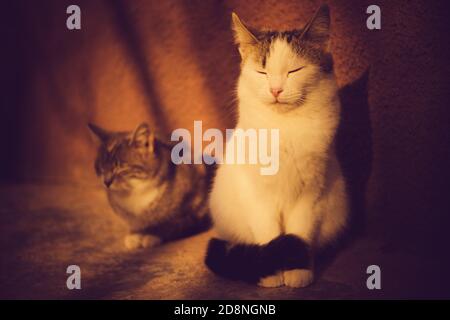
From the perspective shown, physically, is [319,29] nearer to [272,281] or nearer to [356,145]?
[356,145]

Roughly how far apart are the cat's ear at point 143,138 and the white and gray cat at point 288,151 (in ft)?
2.41

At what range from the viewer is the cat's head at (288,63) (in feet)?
5.93

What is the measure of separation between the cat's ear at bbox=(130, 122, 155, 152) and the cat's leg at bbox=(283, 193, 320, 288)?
98 cm

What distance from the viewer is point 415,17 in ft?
6.47

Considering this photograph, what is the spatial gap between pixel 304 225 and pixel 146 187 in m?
1.04

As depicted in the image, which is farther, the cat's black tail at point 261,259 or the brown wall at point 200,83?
the brown wall at point 200,83

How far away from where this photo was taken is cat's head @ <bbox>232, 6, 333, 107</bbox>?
1.81 m

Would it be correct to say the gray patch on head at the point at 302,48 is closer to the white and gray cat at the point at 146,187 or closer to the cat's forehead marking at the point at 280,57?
the cat's forehead marking at the point at 280,57

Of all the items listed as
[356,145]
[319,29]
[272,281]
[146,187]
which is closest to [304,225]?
[272,281]

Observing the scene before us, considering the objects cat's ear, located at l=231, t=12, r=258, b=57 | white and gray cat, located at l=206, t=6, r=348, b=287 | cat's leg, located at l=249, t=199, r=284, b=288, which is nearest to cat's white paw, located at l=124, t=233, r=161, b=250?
white and gray cat, located at l=206, t=6, r=348, b=287

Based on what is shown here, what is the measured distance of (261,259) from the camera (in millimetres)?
1815

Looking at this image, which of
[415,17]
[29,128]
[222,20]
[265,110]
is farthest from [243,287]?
[29,128]

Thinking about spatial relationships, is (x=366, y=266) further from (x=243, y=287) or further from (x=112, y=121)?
(x=112, y=121)

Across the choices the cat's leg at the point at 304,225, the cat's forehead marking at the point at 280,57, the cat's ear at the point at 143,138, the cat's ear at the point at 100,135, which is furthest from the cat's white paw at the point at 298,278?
the cat's ear at the point at 100,135
